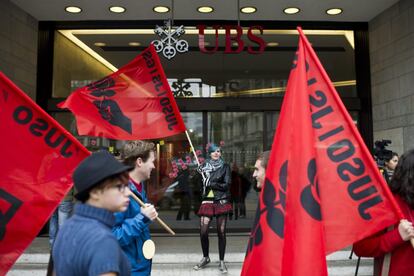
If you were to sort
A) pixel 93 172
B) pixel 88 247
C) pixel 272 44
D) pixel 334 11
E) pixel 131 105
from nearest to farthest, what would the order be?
pixel 88 247
pixel 93 172
pixel 131 105
pixel 334 11
pixel 272 44

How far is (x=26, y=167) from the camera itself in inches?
120

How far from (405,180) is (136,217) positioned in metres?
1.75

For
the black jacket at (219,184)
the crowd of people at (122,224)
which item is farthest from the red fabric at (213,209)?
the crowd of people at (122,224)

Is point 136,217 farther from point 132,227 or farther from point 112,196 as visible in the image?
point 112,196

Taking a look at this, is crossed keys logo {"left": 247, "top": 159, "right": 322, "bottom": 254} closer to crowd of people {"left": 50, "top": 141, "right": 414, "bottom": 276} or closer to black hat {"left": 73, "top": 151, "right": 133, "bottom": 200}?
crowd of people {"left": 50, "top": 141, "right": 414, "bottom": 276}

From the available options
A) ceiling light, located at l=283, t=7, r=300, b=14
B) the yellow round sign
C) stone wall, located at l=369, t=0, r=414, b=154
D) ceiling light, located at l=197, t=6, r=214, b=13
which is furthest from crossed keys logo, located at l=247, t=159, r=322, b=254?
ceiling light, located at l=283, t=7, r=300, b=14

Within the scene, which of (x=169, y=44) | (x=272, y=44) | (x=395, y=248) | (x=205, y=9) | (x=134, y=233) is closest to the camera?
(x=395, y=248)

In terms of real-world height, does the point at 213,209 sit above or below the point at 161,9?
below

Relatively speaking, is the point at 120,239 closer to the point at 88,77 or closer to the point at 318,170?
the point at 318,170

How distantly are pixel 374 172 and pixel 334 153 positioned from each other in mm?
272

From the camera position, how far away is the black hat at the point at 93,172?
1756 millimetres

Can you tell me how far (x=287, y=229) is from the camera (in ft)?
8.84

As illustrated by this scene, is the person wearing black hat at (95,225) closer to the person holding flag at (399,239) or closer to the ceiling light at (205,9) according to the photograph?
the person holding flag at (399,239)

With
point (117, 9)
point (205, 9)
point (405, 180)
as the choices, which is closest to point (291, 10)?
point (205, 9)
